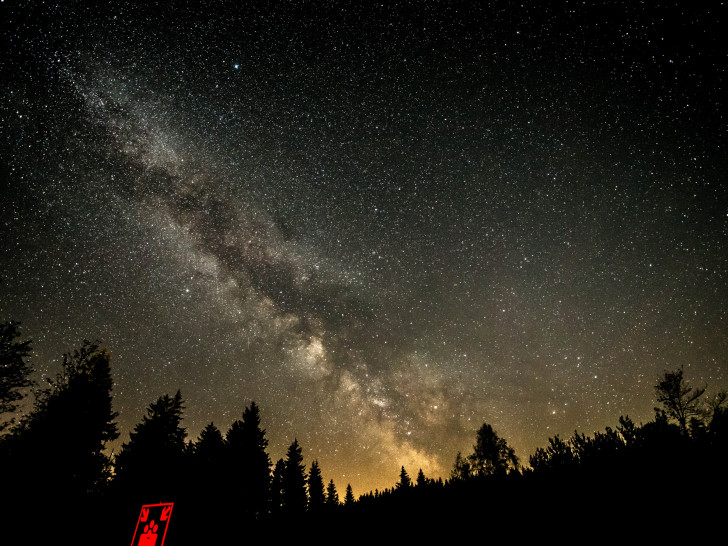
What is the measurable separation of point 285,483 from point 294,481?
0.86 meters

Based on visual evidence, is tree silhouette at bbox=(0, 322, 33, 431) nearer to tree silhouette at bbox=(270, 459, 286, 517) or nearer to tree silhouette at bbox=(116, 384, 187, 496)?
tree silhouette at bbox=(116, 384, 187, 496)

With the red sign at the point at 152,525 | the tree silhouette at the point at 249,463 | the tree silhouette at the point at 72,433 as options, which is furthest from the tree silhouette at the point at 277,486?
the red sign at the point at 152,525

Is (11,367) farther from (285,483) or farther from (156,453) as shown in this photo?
(285,483)

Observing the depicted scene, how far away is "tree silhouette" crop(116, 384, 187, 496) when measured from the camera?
669 inches

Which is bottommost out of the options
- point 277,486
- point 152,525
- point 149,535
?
point 149,535

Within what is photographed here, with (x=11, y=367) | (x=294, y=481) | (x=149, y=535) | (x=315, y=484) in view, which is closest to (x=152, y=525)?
(x=149, y=535)

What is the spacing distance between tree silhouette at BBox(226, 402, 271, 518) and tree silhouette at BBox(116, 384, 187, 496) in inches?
131

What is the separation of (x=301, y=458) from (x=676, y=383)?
30834 millimetres

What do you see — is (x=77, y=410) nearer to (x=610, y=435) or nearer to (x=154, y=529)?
(x=154, y=529)

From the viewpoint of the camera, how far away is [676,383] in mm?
20969

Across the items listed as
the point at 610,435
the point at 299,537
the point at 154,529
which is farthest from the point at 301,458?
the point at 610,435

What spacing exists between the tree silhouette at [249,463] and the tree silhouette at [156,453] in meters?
3.32

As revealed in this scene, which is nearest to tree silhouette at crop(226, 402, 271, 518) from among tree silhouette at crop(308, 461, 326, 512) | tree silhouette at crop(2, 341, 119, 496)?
tree silhouette at crop(2, 341, 119, 496)

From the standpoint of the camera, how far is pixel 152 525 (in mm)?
7719
